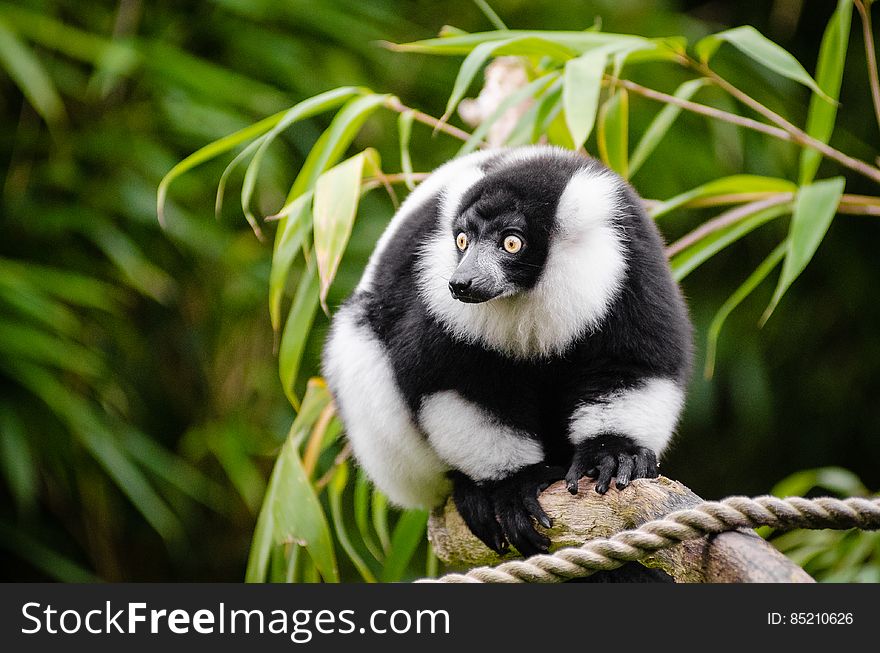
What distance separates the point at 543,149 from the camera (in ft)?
7.99

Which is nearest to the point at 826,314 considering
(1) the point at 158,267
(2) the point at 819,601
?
(1) the point at 158,267

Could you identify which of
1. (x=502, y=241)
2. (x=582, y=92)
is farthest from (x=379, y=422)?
A: (x=582, y=92)

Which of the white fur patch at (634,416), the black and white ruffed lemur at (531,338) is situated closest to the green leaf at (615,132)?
the black and white ruffed lemur at (531,338)

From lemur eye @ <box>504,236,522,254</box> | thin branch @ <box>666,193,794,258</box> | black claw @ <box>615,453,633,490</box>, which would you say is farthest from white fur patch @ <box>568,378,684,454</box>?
thin branch @ <box>666,193,794,258</box>

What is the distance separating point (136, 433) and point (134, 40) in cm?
169

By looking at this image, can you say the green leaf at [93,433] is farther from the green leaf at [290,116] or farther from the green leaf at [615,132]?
the green leaf at [615,132]

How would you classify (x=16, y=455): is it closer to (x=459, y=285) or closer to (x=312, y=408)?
(x=312, y=408)

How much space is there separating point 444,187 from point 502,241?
1.04 feet

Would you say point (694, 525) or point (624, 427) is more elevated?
point (624, 427)

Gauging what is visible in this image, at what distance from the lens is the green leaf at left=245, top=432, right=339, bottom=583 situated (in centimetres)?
263

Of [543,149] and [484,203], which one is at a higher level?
[543,149]

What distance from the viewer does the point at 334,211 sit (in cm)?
255

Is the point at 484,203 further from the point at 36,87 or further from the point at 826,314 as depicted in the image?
the point at 826,314

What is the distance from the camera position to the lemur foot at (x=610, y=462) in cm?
197
